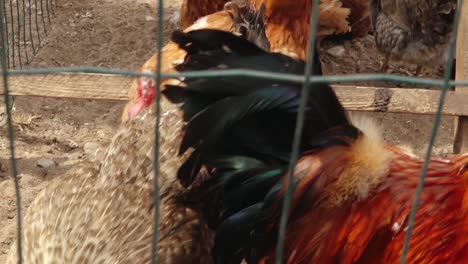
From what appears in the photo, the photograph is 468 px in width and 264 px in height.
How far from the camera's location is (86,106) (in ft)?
13.3

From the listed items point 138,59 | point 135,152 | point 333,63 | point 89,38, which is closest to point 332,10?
point 333,63

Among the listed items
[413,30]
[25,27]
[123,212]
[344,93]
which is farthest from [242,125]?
[25,27]

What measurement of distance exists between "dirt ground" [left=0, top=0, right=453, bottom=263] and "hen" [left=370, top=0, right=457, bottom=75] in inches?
15.2

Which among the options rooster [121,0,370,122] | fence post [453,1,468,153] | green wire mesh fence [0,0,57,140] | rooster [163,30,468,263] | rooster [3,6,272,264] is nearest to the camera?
rooster [163,30,468,263]

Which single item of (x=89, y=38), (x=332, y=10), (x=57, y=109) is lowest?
(x=57, y=109)

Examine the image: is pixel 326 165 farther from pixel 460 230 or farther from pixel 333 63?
pixel 333 63

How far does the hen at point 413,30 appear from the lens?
4.22 m

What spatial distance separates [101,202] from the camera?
219 centimetres

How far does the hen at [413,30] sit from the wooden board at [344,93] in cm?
141

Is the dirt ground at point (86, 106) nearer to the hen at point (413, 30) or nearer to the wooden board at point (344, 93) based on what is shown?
the hen at point (413, 30)

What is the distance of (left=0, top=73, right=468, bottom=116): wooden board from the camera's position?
295 centimetres

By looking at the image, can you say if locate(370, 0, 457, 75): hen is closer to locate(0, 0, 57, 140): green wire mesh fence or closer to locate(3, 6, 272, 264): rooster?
locate(3, 6, 272, 264): rooster

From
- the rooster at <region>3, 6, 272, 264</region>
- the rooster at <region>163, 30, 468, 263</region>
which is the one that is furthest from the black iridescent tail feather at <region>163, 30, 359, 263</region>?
the rooster at <region>3, 6, 272, 264</region>

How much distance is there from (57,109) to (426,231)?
2.84m
